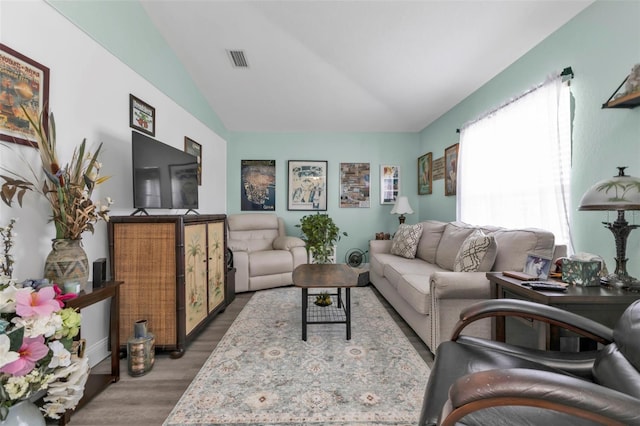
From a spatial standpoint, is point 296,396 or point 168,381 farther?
point 168,381

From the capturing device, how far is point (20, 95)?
151 cm

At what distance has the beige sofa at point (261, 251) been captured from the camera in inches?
144

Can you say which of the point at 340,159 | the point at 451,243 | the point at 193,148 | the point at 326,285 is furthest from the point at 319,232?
the point at 340,159

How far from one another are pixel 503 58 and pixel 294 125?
9.73 feet

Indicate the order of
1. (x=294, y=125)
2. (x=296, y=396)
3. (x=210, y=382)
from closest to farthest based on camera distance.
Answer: (x=296, y=396), (x=210, y=382), (x=294, y=125)

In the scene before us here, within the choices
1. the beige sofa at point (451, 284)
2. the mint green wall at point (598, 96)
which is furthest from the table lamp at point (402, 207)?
the mint green wall at point (598, 96)

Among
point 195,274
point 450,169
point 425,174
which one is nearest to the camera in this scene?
point 195,274

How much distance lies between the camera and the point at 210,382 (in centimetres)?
174

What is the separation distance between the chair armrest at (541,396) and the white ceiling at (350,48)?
242 centimetres

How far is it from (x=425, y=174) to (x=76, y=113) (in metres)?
4.26

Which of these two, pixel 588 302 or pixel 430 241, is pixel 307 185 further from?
pixel 588 302

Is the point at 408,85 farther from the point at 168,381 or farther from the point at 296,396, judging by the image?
the point at 168,381

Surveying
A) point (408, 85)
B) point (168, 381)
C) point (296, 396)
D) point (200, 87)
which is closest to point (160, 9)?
point (200, 87)

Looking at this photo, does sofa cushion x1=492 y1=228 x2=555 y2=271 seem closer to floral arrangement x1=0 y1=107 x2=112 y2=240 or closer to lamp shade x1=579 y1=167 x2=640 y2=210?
lamp shade x1=579 y1=167 x2=640 y2=210
